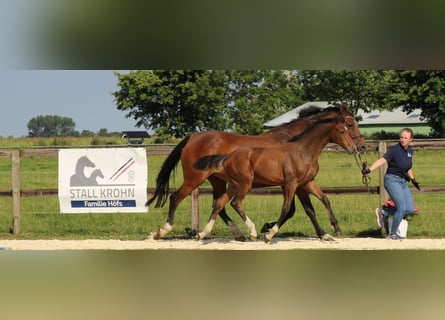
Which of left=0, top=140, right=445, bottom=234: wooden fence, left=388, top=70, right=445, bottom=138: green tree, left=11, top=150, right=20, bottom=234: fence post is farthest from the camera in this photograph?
left=388, top=70, right=445, bottom=138: green tree

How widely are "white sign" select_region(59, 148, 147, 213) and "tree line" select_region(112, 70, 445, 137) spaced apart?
22565mm

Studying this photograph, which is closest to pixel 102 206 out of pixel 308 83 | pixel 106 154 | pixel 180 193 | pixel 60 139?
pixel 106 154

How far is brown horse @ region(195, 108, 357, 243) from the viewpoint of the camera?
8.34 m

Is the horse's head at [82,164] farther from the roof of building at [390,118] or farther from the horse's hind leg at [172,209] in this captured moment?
the roof of building at [390,118]

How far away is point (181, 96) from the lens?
34.8 metres

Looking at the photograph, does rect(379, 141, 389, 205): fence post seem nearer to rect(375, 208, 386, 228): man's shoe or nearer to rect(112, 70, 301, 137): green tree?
rect(375, 208, 386, 228): man's shoe

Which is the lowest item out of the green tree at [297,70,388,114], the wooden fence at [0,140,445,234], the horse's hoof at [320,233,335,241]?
the horse's hoof at [320,233,335,241]

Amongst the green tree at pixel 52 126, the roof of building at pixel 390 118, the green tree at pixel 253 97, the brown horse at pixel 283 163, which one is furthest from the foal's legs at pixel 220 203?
the roof of building at pixel 390 118

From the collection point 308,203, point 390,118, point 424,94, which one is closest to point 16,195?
point 308,203

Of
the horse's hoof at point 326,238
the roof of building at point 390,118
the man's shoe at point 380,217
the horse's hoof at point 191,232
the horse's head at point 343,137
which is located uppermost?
the roof of building at point 390,118

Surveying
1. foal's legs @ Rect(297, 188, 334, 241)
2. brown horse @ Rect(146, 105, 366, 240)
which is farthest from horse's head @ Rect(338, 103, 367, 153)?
foal's legs @ Rect(297, 188, 334, 241)

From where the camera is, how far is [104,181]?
9.63 m

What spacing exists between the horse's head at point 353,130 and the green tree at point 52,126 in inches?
637

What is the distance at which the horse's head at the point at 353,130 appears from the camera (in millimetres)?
8359
